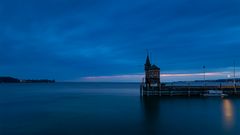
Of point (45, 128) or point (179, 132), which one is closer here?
point (179, 132)

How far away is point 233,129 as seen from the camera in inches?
963

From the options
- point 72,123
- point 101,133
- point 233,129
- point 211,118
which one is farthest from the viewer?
point 211,118

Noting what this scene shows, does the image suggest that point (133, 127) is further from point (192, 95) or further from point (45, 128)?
point (192, 95)

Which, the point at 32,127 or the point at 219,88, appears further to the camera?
the point at 219,88

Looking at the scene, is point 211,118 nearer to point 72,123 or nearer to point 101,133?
point 101,133

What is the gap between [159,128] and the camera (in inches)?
999

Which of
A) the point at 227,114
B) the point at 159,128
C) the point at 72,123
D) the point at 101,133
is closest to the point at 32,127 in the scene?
the point at 72,123

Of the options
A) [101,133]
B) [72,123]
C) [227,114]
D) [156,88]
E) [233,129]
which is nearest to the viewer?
[101,133]

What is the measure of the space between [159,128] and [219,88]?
4072cm

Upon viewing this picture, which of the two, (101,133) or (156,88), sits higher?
(156,88)

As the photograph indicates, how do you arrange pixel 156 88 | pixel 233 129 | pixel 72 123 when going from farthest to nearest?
pixel 156 88
pixel 72 123
pixel 233 129

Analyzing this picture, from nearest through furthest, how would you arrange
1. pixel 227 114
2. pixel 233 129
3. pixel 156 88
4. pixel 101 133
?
pixel 101 133 < pixel 233 129 < pixel 227 114 < pixel 156 88

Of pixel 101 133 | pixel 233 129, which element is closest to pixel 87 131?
pixel 101 133

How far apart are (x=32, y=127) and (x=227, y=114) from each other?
27187mm
